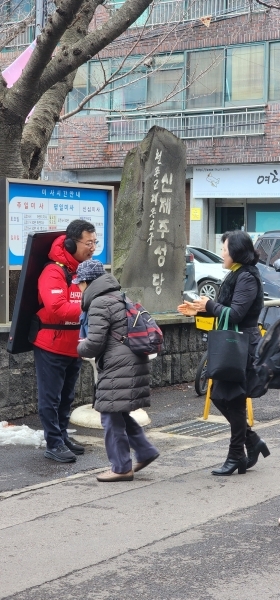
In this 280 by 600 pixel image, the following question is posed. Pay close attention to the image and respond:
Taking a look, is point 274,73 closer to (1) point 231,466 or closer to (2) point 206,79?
(2) point 206,79

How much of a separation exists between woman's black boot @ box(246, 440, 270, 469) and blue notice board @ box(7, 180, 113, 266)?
2932 mm

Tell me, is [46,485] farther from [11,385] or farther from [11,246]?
[11,246]

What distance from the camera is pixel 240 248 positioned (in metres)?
6.31

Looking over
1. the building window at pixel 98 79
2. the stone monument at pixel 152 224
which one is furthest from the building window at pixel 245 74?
the stone monument at pixel 152 224

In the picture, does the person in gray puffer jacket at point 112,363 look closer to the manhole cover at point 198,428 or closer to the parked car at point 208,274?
the manhole cover at point 198,428

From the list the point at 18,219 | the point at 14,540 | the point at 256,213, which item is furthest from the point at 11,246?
the point at 256,213

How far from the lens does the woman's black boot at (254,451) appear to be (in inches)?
262

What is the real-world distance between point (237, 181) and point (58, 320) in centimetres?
2097

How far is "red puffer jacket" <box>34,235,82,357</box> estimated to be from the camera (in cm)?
673

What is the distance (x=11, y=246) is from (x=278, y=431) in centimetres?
287

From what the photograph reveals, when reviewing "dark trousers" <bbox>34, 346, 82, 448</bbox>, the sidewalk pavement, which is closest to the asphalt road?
the sidewalk pavement

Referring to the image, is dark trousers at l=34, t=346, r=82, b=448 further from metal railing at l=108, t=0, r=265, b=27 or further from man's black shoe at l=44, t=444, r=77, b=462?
metal railing at l=108, t=0, r=265, b=27

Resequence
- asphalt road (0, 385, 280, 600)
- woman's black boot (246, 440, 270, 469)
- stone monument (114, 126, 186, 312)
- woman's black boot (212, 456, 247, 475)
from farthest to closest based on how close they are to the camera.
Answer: stone monument (114, 126, 186, 312)
woman's black boot (246, 440, 270, 469)
woman's black boot (212, 456, 247, 475)
asphalt road (0, 385, 280, 600)

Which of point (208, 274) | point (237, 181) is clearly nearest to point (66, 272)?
point (208, 274)
